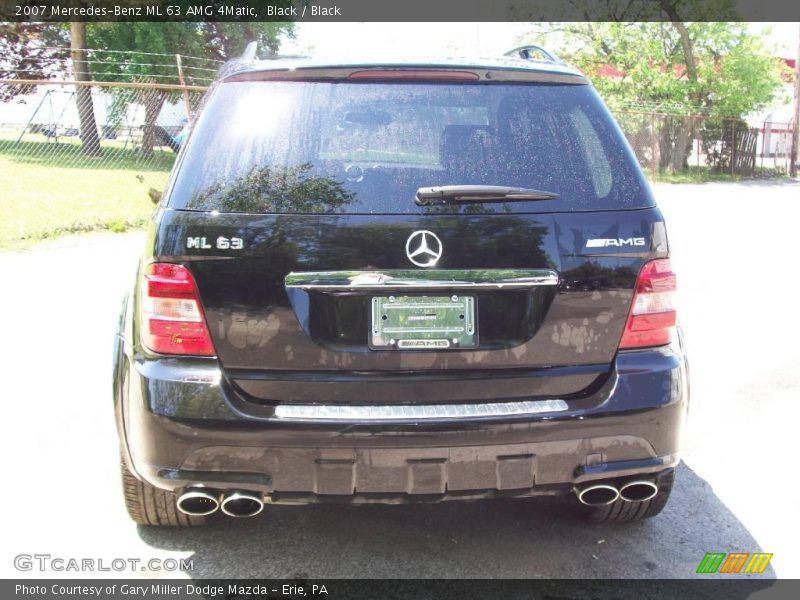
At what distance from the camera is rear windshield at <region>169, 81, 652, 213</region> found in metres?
2.71

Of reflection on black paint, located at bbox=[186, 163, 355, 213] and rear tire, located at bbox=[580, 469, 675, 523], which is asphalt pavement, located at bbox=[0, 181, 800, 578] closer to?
rear tire, located at bbox=[580, 469, 675, 523]

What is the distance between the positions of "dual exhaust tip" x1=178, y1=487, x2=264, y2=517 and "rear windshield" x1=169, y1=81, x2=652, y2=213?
3.10 feet

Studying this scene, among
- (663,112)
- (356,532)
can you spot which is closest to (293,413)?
(356,532)

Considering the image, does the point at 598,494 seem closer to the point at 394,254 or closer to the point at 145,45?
the point at 394,254

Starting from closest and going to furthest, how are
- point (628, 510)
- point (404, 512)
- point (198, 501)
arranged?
point (198, 501) < point (628, 510) < point (404, 512)

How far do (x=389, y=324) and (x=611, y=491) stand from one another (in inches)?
39.0

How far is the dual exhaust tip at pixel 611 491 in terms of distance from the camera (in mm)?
2822

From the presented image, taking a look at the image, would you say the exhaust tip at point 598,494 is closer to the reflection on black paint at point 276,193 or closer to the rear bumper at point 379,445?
the rear bumper at point 379,445

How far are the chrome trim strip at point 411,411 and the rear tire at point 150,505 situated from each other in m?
0.86

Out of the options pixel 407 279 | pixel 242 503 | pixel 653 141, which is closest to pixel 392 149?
pixel 407 279

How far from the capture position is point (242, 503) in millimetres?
2795

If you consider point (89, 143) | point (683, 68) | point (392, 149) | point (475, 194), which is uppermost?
point (683, 68)

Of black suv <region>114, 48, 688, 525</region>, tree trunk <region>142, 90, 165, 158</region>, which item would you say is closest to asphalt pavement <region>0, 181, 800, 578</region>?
black suv <region>114, 48, 688, 525</region>

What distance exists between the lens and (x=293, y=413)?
263 centimetres
